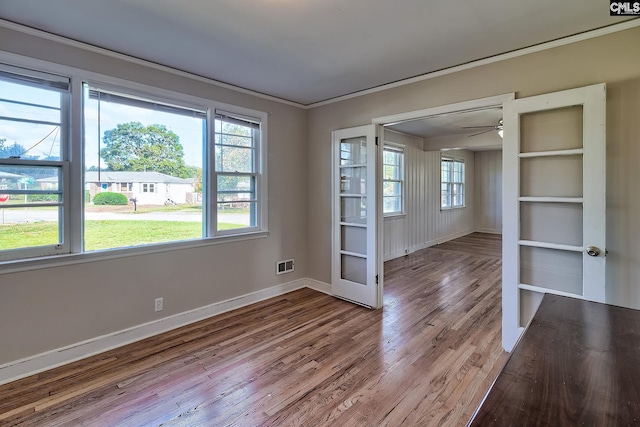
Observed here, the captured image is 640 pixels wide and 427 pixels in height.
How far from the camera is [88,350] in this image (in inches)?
101

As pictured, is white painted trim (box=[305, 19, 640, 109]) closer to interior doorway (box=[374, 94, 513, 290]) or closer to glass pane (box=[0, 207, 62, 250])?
interior doorway (box=[374, 94, 513, 290])

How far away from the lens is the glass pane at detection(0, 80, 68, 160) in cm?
222

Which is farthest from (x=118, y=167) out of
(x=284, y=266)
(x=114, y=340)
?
(x=284, y=266)

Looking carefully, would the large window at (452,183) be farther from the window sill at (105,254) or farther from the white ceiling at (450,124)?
the window sill at (105,254)

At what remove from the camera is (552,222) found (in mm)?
2389

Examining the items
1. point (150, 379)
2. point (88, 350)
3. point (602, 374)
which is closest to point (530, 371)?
point (602, 374)

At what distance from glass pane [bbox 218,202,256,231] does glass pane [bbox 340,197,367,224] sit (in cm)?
111

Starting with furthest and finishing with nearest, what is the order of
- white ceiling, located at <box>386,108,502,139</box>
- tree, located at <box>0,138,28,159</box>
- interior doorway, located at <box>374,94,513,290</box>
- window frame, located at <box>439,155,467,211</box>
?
window frame, located at <box>439,155,467,211</box> → interior doorway, located at <box>374,94,513,290</box> → white ceiling, located at <box>386,108,502,139</box> → tree, located at <box>0,138,28,159</box>

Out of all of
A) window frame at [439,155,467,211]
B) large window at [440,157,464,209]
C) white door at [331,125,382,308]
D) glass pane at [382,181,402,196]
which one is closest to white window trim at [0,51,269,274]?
white door at [331,125,382,308]

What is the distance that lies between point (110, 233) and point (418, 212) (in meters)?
5.85

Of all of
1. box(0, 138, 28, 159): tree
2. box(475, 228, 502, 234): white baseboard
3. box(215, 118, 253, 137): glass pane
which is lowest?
box(475, 228, 502, 234): white baseboard

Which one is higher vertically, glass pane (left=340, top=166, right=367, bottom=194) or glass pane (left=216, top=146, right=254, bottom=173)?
glass pane (left=216, top=146, right=254, bottom=173)

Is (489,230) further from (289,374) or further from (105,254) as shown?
(105,254)

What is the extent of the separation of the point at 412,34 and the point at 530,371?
89.8 inches
